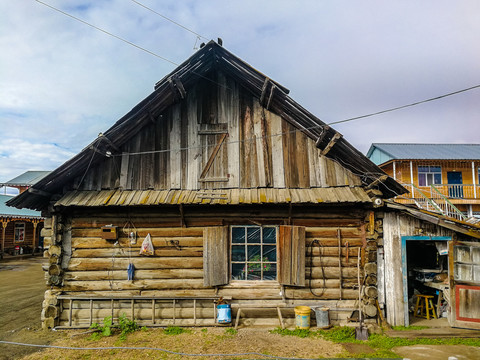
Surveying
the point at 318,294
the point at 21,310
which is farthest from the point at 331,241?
the point at 21,310

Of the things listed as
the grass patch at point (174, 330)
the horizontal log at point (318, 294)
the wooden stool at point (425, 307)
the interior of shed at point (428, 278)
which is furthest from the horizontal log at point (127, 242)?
the wooden stool at point (425, 307)

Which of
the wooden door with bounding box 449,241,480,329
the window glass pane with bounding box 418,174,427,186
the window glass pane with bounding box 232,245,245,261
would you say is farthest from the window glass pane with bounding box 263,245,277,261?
the window glass pane with bounding box 418,174,427,186

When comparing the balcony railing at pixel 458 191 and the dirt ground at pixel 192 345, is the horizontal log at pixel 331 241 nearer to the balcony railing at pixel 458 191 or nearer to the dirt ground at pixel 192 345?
the dirt ground at pixel 192 345

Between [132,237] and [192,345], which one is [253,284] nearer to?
[192,345]

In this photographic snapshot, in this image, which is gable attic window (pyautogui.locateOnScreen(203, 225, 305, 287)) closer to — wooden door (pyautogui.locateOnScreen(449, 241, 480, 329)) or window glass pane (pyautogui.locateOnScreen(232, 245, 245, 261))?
window glass pane (pyautogui.locateOnScreen(232, 245, 245, 261))

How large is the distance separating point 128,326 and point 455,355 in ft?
27.0

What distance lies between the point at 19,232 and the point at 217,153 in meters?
29.7

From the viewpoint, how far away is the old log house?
28.5 ft

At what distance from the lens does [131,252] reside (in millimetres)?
9016

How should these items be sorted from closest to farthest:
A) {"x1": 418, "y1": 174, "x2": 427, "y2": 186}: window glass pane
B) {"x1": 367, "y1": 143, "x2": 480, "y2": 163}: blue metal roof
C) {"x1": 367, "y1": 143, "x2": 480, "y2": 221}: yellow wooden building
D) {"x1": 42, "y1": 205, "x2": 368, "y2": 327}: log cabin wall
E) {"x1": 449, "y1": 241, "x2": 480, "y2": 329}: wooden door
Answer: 1. {"x1": 449, "y1": 241, "x2": 480, "y2": 329}: wooden door
2. {"x1": 42, "y1": 205, "x2": 368, "y2": 327}: log cabin wall
3. {"x1": 367, "y1": 143, "x2": 480, "y2": 221}: yellow wooden building
4. {"x1": 367, "y1": 143, "x2": 480, "y2": 163}: blue metal roof
5. {"x1": 418, "y1": 174, "x2": 427, "y2": 186}: window glass pane

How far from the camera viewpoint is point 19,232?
29562 millimetres

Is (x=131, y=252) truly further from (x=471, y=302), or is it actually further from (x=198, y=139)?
(x=471, y=302)

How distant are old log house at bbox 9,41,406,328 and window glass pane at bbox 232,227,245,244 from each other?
3 centimetres

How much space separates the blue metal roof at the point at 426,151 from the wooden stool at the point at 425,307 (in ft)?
62.9
